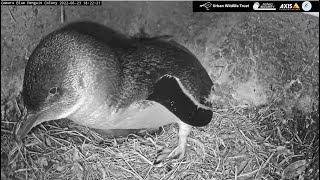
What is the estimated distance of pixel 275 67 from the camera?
1.34m

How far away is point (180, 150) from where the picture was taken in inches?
52.0

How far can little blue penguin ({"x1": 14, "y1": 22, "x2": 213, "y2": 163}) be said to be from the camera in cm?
100

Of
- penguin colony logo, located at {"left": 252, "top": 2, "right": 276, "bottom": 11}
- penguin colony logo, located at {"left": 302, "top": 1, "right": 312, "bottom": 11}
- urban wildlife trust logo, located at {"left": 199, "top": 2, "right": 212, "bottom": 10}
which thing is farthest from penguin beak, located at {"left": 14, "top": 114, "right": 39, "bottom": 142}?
penguin colony logo, located at {"left": 302, "top": 1, "right": 312, "bottom": 11}

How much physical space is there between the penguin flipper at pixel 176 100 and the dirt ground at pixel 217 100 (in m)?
0.09

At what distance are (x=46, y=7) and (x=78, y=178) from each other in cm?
65

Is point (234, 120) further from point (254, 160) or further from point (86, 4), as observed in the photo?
point (86, 4)

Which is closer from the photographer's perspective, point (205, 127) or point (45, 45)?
point (45, 45)

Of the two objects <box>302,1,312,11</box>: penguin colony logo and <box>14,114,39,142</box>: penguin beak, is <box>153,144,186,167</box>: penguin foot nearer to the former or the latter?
<box>14,114,39,142</box>: penguin beak

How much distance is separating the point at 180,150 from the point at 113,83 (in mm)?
393

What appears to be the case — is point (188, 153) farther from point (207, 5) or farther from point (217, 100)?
point (207, 5)

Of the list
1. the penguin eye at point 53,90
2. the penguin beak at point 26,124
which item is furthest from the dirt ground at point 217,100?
→ the penguin eye at point 53,90

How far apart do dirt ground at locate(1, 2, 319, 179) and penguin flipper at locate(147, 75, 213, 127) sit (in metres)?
0.09

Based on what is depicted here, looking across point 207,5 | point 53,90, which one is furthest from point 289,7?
point 53,90

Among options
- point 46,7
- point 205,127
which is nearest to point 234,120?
point 205,127
